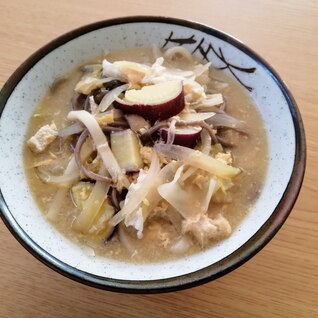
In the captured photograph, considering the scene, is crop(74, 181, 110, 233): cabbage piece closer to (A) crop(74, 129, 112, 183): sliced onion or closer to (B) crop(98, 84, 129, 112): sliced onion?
(A) crop(74, 129, 112, 183): sliced onion

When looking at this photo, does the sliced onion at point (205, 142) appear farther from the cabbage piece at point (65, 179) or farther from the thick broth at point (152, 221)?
the cabbage piece at point (65, 179)

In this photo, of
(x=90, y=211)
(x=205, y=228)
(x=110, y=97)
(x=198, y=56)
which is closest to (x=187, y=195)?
(x=205, y=228)

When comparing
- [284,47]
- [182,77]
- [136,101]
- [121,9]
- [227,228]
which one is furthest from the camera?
[121,9]

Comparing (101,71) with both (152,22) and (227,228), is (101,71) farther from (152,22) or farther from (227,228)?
(227,228)

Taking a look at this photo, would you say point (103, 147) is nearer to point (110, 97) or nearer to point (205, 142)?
point (110, 97)

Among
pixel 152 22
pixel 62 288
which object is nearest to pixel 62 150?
pixel 62 288

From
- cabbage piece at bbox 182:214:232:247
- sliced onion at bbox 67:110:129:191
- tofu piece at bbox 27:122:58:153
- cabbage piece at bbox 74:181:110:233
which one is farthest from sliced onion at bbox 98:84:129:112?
cabbage piece at bbox 182:214:232:247

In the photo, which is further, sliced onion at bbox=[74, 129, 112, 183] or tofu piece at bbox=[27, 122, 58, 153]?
tofu piece at bbox=[27, 122, 58, 153]
